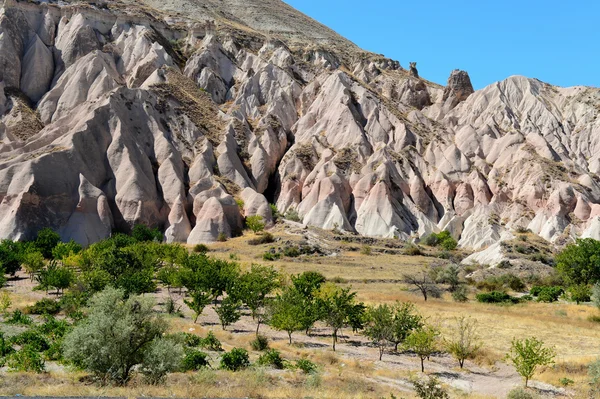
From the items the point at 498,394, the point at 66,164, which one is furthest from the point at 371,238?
the point at 498,394

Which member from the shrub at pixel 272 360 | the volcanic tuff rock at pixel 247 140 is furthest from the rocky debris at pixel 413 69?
the shrub at pixel 272 360

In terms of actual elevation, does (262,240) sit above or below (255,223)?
below

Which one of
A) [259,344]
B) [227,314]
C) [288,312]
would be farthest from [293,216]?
[259,344]

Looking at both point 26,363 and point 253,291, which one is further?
point 253,291

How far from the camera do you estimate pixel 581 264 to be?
44.7 m

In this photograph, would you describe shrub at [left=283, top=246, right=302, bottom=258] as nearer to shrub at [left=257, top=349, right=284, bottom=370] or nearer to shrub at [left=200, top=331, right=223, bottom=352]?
shrub at [left=200, top=331, right=223, bottom=352]

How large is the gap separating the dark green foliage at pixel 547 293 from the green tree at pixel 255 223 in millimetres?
31692

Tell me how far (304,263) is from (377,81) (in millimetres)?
67562

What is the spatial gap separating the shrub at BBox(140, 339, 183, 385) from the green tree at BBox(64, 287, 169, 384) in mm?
337

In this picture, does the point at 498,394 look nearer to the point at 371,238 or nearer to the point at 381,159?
the point at 371,238

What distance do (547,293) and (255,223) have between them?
33738mm

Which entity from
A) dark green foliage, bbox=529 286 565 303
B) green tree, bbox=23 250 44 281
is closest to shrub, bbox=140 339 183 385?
green tree, bbox=23 250 44 281

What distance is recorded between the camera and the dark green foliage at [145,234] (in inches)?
2379

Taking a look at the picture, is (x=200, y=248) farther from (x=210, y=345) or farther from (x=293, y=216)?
(x=210, y=345)
